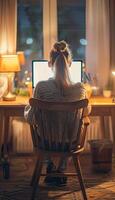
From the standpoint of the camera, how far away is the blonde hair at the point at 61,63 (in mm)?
3466

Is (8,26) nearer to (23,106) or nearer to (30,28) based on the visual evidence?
(30,28)

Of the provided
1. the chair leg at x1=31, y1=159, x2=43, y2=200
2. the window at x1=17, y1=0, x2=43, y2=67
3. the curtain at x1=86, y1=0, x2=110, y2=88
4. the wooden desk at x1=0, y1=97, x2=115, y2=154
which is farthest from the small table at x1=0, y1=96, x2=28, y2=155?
the curtain at x1=86, y1=0, x2=110, y2=88

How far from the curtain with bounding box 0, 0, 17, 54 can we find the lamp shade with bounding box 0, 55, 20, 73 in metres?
0.26

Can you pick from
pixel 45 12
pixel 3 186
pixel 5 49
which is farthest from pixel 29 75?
pixel 3 186

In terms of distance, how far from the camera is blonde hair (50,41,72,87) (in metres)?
3.47

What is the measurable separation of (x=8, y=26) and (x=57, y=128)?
5.97 ft

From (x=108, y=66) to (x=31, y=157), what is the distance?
1307mm

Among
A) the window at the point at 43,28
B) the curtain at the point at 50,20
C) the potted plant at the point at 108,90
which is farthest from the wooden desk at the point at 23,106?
the curtain at the point at 50,20

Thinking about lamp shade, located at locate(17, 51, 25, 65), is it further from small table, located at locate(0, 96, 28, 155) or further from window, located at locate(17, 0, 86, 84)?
small table, located at locate(0, 96, 28, 155)

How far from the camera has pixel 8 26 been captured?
4809 millimetres

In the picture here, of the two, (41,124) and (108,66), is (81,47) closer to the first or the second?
(108,66)

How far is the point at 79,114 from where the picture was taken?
3443 mm

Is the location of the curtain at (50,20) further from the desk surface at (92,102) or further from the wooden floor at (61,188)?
the wooden floor at (61,188)

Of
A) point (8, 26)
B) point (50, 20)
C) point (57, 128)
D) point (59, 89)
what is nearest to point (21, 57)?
point (8, 26)
